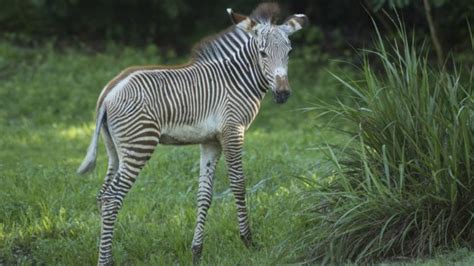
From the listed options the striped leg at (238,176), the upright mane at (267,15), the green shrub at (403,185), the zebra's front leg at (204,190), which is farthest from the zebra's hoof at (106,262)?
the upright mane at (267,15)

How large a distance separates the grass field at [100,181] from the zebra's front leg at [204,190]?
0.60 ft

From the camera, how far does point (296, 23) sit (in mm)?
8703

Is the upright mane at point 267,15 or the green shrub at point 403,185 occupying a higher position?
the upright mane at point 267,15

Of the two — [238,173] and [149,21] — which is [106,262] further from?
[149,21]

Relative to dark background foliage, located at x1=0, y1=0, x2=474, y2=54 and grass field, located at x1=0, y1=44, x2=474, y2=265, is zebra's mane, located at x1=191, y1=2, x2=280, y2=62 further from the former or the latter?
dark background foliage, located at x1=0, y1=0, x2=474, y2=54

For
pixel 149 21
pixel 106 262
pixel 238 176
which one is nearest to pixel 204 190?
pixel 238 176

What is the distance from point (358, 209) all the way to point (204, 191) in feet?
4.96

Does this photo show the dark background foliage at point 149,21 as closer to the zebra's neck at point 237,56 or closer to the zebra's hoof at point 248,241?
the zebra's neck at point 237,56

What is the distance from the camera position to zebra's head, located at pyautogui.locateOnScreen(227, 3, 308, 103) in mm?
8289

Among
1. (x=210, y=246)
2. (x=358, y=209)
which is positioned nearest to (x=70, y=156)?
(x=210, y=246)

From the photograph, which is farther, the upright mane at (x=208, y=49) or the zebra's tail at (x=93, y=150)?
the upright mane at (x=208, y=49)

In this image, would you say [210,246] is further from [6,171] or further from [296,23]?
[6,171]

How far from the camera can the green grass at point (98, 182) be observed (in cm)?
885

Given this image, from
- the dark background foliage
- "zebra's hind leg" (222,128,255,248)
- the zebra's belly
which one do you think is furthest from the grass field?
the dark background foliage
